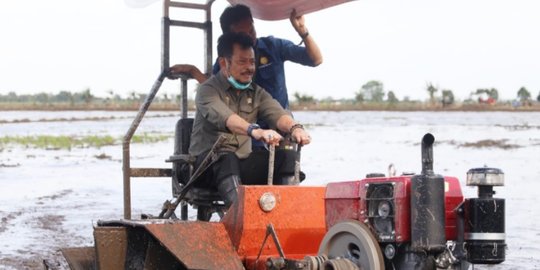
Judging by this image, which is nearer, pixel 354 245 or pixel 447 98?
pixel 354 245

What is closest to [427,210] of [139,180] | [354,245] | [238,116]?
[354,245]

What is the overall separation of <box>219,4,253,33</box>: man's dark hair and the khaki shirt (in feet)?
2.24

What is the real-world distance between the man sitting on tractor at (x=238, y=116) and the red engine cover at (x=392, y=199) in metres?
0.86

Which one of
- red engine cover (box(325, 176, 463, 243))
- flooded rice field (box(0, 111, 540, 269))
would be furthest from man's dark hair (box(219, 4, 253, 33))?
flooded rice field (box(0, 111, 540, 269))

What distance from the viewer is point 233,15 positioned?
22.0ft

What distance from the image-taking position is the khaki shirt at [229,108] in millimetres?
5988

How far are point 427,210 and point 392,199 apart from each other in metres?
0.22

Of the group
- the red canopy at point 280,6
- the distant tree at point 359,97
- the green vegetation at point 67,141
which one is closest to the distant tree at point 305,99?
the distant tree at point 359,97

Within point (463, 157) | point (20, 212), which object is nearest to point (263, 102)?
point (20, 212)

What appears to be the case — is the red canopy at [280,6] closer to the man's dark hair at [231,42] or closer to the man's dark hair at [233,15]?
the man's dark hair at [233,15]

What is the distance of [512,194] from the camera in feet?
47.5

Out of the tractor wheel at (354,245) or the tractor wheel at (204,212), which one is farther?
the tractor wheel at (204,212)

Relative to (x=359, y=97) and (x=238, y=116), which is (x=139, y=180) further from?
(x=359, y=97)

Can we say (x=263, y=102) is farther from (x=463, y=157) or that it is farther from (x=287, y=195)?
(x=463, y=157)
